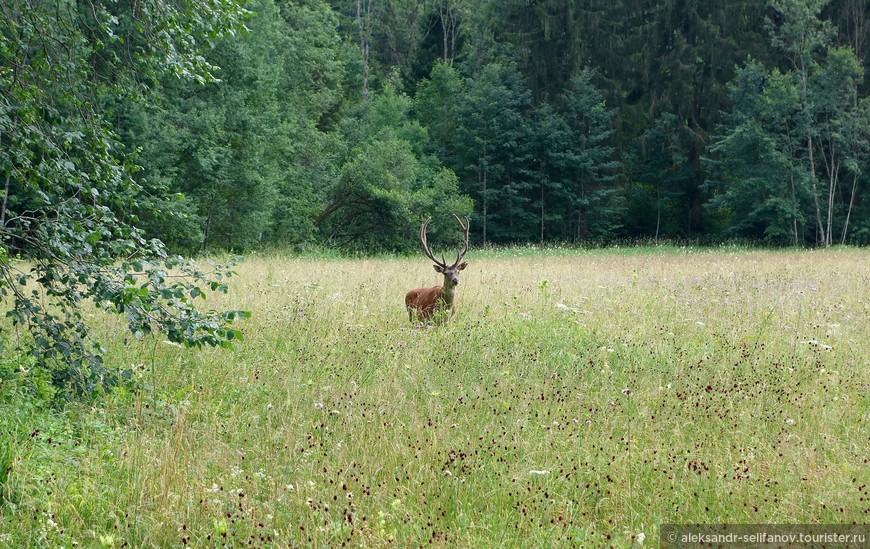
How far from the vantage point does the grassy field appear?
3.74 metres

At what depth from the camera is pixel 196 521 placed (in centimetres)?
367

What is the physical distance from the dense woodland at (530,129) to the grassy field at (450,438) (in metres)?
15.4

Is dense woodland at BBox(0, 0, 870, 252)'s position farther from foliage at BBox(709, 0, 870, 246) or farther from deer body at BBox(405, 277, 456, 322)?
deer body at BBox(405, 277, 456, 322)

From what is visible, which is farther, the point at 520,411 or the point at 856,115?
the point at 856,115

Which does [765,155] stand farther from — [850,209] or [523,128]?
[523,128]

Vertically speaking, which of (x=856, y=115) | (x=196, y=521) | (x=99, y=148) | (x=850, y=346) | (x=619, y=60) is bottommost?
(x=196, y=521)

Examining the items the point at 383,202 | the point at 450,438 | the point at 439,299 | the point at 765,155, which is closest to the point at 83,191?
the point at 450,438

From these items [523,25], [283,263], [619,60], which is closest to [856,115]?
[619,60]

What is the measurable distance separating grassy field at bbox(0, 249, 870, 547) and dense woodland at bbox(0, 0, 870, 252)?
50.6ft

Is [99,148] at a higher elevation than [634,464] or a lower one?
higher

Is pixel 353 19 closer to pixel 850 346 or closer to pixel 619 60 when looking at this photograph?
pixel 619 60

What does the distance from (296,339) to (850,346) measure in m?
5.47

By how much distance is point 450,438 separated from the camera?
475 centimetres

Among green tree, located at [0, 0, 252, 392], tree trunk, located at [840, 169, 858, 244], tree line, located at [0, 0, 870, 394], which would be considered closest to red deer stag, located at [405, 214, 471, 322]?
green tree, located at [0, 0, 252, 392]
